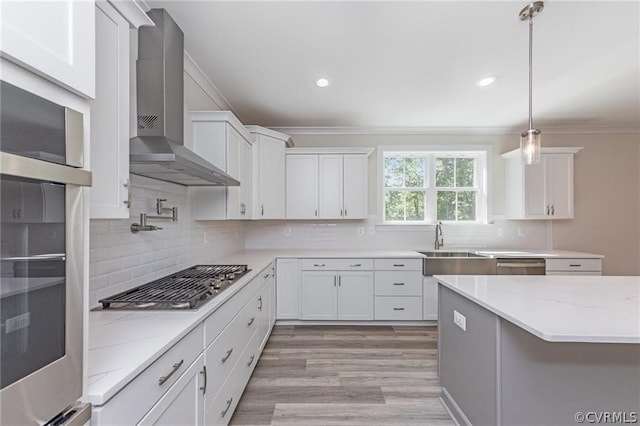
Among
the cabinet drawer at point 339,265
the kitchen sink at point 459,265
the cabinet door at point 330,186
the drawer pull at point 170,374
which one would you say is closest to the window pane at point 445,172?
the kitchen sink at point 459,265

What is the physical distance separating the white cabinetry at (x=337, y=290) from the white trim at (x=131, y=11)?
9.10 ft

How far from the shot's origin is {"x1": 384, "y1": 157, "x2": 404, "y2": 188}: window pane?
4359 millimetres

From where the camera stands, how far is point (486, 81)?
2834 millimetres

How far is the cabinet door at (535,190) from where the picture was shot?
12.6 feet

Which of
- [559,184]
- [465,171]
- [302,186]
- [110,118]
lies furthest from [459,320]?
[559,184]

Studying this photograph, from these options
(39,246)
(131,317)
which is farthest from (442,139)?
(39,246)

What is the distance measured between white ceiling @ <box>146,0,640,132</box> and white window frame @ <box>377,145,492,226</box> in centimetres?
55

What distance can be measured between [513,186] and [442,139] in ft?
3.76

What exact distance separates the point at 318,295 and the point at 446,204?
231cm

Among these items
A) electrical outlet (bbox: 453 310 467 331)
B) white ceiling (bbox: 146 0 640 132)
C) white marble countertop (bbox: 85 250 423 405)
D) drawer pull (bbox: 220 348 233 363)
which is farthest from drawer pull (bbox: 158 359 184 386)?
white ceiling (bbox: 146 0 640 132)

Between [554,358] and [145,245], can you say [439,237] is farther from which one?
[145,245]

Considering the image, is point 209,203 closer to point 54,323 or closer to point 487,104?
point 54,323

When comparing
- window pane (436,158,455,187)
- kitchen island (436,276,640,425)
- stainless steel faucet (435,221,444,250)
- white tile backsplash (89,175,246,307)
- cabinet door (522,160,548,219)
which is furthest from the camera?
window pane (436,158,455,187)

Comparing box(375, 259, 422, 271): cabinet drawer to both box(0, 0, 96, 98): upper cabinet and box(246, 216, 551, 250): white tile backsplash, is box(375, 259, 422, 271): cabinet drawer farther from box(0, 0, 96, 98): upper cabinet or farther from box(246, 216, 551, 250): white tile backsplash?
box(0, 0, 96, 98): upper cabinet
